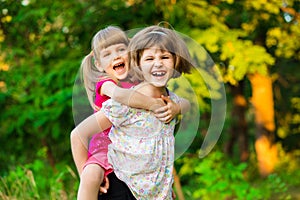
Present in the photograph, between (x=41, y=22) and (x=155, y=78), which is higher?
(x=155, y=78)

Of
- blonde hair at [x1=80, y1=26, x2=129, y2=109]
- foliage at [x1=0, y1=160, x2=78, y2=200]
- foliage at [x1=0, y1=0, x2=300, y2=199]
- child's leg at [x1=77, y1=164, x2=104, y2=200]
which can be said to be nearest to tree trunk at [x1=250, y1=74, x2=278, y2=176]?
foliage at [x1=0, y1=0, x2=300, y2=199]

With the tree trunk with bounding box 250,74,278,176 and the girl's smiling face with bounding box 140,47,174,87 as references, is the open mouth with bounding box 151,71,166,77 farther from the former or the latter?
the tree trunk with bounding box 250,74,278,176

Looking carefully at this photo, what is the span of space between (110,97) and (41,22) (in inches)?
138

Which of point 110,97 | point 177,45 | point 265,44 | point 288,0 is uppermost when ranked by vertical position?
point 177,45

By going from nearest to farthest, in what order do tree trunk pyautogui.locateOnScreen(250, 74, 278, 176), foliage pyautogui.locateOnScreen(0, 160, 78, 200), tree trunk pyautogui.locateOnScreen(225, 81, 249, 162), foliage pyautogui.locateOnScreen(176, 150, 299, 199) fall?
1. foliage pyautogui.locateOnScreen(0, 160, 78, 200)
2. foliage pyautogui.locateOnScreen(176, 150, 299, 199)
3. tree trunk pyautogui.locateOnScreen(250, 74, 278, 176)
4. tree trunk pyautogui.locateOnScreen(225, 81, 249, 162)

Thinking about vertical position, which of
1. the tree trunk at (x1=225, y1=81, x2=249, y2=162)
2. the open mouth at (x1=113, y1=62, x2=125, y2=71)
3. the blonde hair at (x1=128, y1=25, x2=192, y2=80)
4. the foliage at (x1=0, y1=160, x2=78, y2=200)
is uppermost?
the blonde hair at (x1=128, y1=25, x2=192, y2=80)

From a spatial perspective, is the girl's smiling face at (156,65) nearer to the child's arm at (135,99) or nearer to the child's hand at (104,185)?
the child's arm at (135,99)

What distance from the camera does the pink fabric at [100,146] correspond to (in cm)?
245

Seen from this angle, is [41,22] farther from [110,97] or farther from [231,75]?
[110,97]

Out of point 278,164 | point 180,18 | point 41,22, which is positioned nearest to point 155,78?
point 180,18

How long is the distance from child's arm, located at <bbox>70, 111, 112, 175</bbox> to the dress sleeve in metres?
0.04

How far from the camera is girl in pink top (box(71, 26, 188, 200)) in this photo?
2.39 m

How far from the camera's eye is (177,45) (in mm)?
2430

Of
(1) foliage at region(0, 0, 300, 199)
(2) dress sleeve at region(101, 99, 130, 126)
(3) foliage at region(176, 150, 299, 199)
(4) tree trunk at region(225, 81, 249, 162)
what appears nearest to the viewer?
(2) dress sleeve at region(101, 99, 130, 126)
